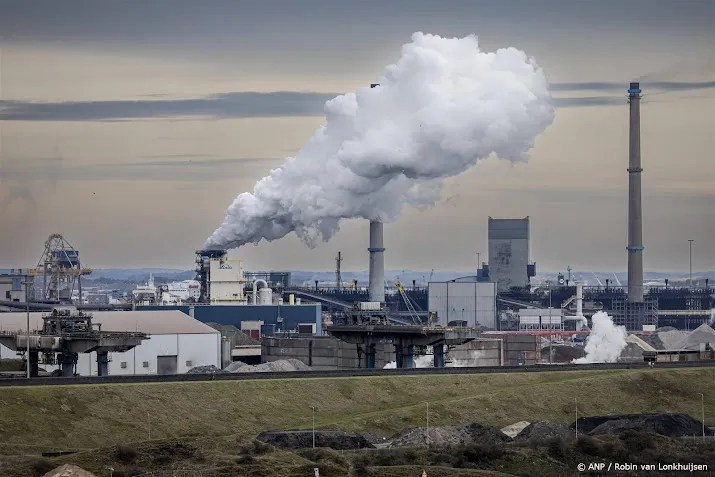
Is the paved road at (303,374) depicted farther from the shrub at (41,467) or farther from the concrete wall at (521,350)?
the concrete wall at (521,350)

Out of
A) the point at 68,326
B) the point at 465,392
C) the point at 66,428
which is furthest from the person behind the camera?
the point at 68,326

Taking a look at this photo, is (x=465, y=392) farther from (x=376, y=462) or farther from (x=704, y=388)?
(x=376, y=462)

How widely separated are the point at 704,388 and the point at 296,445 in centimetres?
4675

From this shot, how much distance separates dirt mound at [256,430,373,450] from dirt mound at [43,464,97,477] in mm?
19827

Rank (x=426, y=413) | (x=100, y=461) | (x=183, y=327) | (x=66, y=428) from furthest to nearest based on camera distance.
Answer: (x=183, y=327), (x=426, y=413), (x=66, y=428), (x=100, y=461)

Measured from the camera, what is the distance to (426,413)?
109 metres

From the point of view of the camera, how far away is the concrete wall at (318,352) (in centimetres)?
16589

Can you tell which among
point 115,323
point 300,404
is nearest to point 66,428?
point 300,404

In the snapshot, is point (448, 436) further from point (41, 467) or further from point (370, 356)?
point (370, 356)

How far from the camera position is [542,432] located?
95.3 metres

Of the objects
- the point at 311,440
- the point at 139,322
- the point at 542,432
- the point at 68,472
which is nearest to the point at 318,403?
the point at 311,440

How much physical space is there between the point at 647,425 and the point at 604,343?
90792mm

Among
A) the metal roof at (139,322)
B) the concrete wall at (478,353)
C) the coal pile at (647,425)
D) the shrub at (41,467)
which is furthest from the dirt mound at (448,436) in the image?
the concrete wall at (478,353)

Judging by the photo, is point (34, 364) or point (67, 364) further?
point (34, 364)
